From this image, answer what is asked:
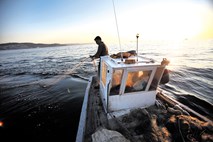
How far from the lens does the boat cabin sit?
3.83 metres

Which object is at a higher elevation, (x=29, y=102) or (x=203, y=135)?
(x=203, y=135)

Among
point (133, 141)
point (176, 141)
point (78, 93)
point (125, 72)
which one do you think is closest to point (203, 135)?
point (176, 141)

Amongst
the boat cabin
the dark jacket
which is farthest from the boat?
the dark jacket

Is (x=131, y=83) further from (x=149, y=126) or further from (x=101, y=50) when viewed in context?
(x=101, y=50)

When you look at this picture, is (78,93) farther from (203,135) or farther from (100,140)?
(203,135)

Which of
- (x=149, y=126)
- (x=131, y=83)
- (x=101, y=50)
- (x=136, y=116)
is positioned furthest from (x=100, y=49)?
(x=149, y=126)

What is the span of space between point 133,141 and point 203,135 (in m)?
1.76

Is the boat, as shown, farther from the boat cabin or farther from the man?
the man

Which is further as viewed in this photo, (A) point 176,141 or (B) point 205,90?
(B) point 205,90

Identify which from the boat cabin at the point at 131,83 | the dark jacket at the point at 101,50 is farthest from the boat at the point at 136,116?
the dark jacket at the point at 101,50

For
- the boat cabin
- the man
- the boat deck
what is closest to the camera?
the boat deck

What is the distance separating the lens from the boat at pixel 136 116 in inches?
130

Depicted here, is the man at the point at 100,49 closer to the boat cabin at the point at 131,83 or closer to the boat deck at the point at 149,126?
the boat cabin at the point at 131,83

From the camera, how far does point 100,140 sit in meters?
3.00
